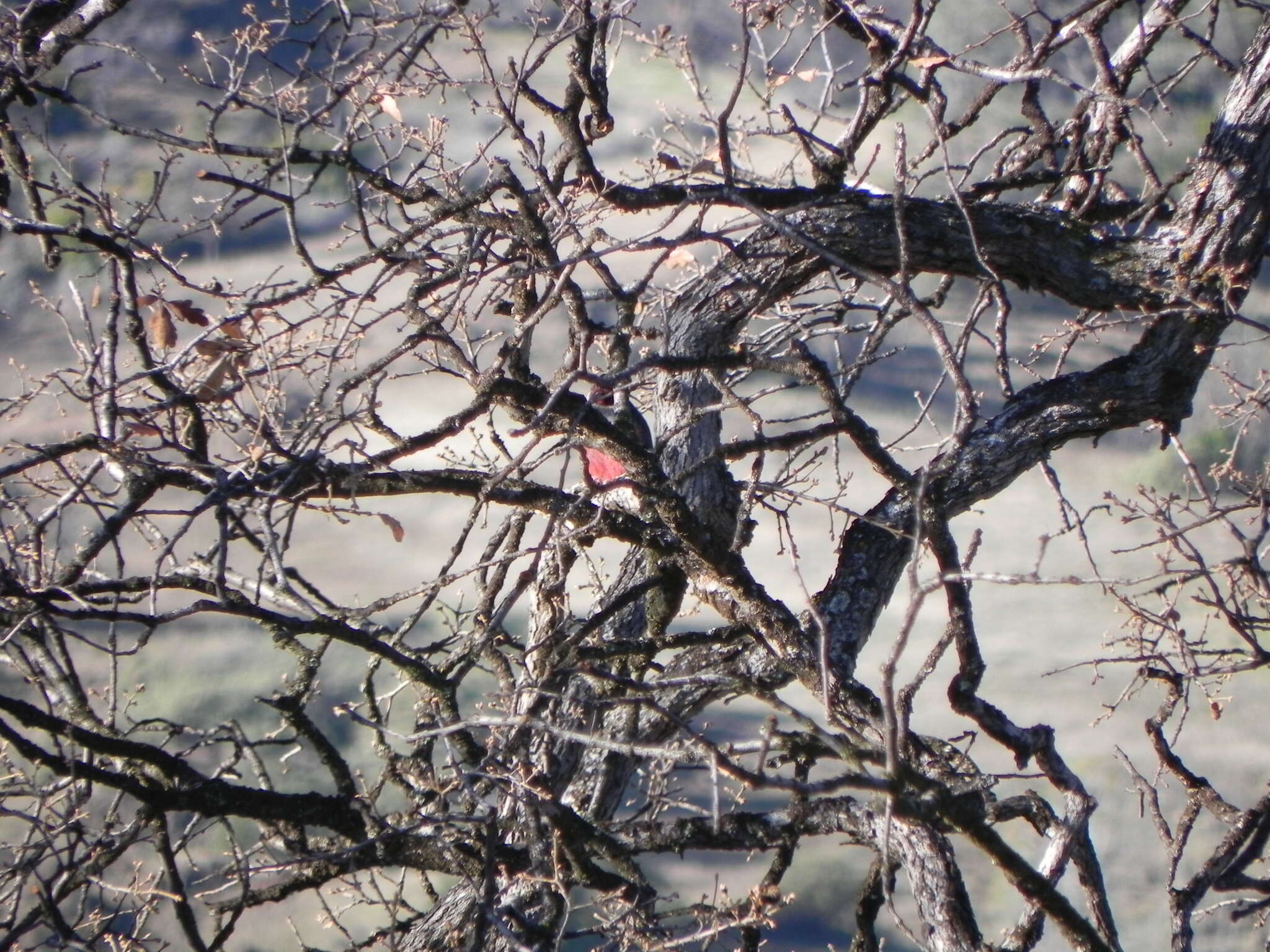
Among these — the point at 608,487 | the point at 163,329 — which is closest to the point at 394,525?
the point at 608,487

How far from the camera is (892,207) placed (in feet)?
7.30

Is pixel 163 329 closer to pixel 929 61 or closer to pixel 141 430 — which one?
pixel 141 430

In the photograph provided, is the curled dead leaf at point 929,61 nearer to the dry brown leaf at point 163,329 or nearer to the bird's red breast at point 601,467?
the bird's red breast at point 601,467


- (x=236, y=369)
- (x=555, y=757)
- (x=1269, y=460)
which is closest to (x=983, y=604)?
(x=1269, y=460)

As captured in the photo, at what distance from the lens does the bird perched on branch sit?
1.89m

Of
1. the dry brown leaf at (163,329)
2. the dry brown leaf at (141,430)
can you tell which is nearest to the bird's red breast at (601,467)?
the dry brown leaf at (141,430)

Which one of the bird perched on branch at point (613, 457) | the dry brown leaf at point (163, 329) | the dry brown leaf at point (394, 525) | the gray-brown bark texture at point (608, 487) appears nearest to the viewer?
the gray-brown bark texture at point (608, 487)

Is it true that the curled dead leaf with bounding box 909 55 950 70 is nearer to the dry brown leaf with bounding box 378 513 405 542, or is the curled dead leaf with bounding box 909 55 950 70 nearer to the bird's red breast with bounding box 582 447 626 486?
the bird's red breast with bounding box 582 447 626 486

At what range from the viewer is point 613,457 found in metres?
2.06

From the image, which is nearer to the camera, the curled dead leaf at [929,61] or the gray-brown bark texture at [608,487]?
the gray-brown bark texture at [608,487]

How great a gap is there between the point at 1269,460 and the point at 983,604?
3.46 meters

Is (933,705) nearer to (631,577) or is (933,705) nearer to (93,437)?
(631,577)

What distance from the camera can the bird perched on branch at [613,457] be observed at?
6.21 ft

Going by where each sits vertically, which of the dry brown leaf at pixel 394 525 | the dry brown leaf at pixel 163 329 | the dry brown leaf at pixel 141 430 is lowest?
the dry brown leaf at pixel 394 525
